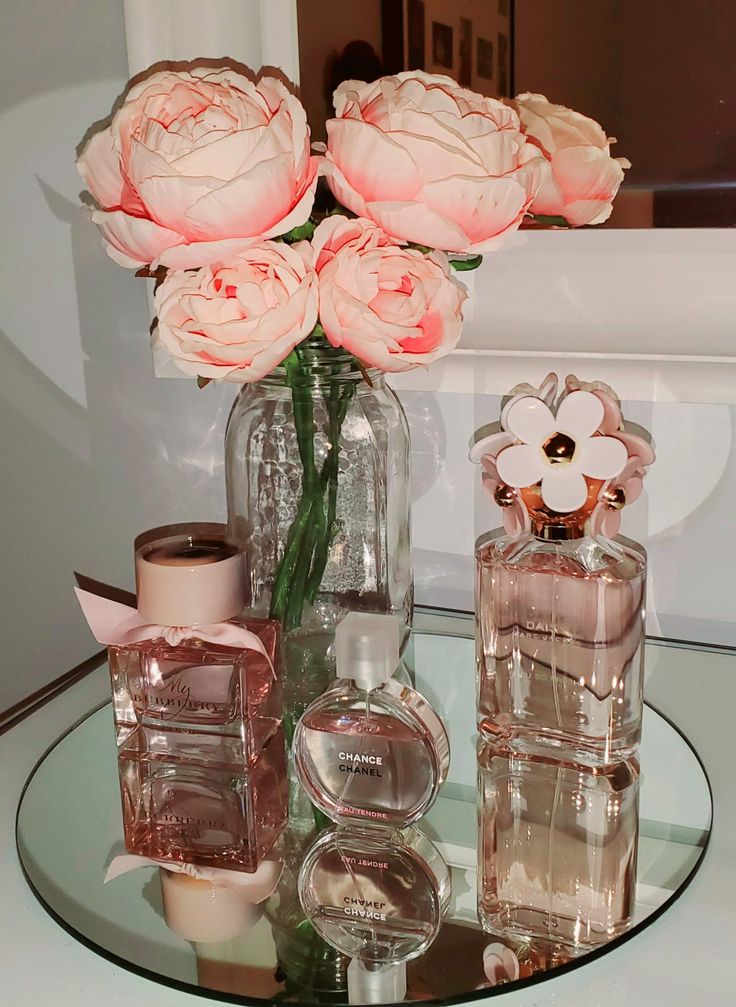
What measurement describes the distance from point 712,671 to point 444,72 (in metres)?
0.45

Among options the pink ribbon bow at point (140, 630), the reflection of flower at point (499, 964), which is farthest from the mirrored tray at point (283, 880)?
the pink ribbon bow at point (140, 630)

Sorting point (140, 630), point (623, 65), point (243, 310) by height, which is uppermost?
point (623, 65)

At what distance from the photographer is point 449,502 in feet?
2.80

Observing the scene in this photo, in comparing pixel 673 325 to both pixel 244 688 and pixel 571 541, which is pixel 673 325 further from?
pixel 244 688

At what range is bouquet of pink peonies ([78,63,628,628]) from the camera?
521mm

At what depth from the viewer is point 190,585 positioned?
0.60 meters

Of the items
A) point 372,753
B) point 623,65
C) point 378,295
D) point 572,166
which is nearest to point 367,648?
point 372,753

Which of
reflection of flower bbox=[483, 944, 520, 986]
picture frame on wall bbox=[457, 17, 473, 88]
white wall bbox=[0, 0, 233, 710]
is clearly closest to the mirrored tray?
reflection of flower bbox=[483, 944, 520, 986]

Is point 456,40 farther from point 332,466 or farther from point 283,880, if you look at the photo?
point 283,880

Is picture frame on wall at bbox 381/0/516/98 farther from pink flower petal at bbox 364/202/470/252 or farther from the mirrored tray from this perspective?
the mirrored tray

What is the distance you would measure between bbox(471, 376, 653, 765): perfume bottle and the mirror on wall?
16 cm

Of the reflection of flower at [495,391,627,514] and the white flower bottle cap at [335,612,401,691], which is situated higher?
the reflection of flower at [495,391,627,514]

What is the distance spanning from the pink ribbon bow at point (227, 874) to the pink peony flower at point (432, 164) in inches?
13.2

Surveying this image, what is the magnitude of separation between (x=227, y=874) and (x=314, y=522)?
21 centimetres
